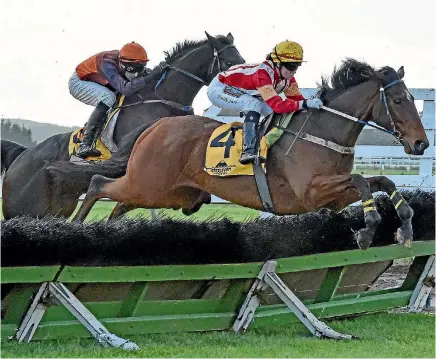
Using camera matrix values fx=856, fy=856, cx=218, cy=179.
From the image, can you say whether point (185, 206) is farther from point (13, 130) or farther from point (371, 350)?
point (13, 130)

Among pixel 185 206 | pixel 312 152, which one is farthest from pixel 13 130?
pixel 312 152

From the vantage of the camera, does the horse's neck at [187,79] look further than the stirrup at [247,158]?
Yes

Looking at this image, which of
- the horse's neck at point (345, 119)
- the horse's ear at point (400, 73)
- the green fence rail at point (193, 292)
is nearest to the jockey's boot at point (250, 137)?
the horse's neck at point (345, 119)

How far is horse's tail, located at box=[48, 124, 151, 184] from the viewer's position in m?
6.53

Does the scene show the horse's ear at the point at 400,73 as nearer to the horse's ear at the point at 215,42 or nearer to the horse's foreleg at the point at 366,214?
the horse's foreleg at the point at 366,214

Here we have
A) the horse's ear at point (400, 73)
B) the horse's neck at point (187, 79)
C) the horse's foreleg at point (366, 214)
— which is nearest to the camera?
the horse's foreleg at point (366, 214)

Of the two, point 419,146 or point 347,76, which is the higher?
point 347,76

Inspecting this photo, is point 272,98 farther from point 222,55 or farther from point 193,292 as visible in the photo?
point 222,55

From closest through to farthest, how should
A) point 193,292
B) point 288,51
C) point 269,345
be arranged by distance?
point 269,345
point 193,292
point 288,51

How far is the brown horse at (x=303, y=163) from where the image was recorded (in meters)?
5.50

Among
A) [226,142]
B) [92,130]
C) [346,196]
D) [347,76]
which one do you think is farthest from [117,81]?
[346,196]

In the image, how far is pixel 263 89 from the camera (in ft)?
18.6

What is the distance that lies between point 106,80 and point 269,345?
3023 mm

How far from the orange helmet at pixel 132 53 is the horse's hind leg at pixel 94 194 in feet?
3.35
